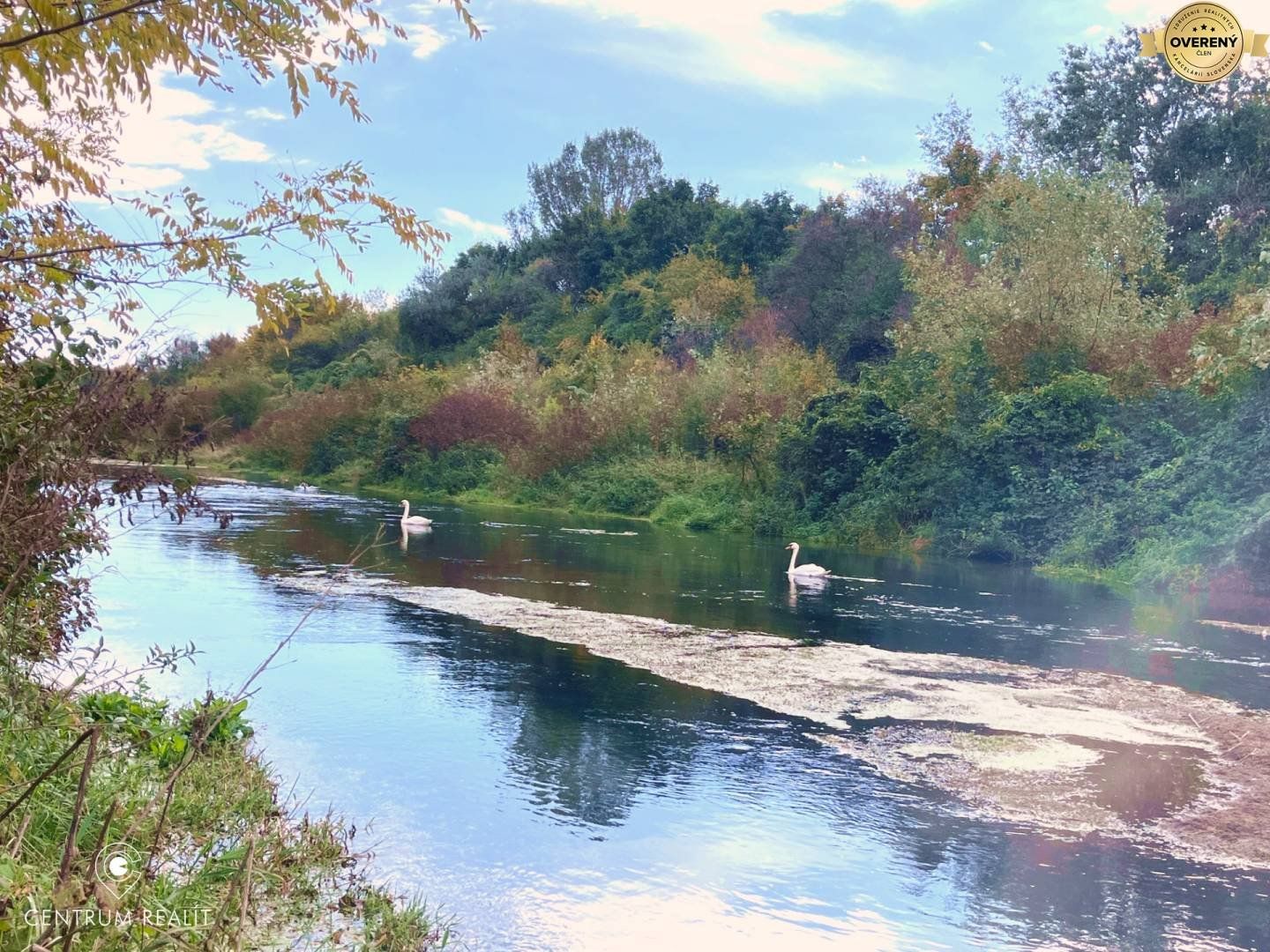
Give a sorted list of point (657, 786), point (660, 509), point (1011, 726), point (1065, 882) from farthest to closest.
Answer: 1. point (660, 509)
2. point (1011, 726)
3. point (657, 786)
4. point (1065, 882)

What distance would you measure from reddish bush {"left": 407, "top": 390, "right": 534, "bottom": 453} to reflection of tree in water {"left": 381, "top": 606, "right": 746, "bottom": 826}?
1239 inches

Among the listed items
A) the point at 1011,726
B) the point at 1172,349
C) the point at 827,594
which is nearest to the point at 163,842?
the point at 1011,726

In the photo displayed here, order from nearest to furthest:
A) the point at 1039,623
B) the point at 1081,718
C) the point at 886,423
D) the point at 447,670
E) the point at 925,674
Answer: the point at 1081,718 → the point at 447,670 → the point at 925,674 → the point at 1039,623 → the point at 886,423

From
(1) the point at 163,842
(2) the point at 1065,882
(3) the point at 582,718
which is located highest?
(1) the point at 163,842

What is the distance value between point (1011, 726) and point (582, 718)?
12.8 feet

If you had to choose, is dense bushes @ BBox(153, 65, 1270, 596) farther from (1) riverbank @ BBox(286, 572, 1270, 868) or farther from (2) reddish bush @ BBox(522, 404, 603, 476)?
(1) riverbank @ BBox(286, 572, 1270, 868)

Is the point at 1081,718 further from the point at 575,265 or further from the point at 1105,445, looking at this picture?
the point at 575,265

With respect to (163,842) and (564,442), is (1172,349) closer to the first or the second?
(564,442)

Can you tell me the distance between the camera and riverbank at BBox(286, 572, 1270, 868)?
825cm

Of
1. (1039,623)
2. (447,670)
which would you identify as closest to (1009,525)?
(1039,623)

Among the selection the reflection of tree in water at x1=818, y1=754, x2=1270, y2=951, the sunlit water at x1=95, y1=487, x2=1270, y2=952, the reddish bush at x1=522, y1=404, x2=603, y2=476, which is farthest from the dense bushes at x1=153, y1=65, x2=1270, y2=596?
the reflection of tree in water at x1=818, y1=754, x2=1270, y2=951

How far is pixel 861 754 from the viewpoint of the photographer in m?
9.53

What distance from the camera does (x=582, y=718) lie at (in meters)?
10.4

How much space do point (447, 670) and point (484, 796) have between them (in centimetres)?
412
